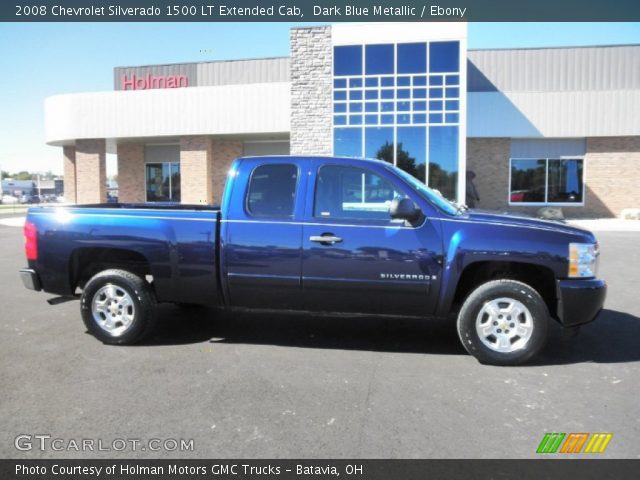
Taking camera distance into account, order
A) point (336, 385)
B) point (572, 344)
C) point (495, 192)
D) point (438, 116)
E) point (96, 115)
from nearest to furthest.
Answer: point (336, 385) < point (572, 344) < point (438, 116) < point (495, 192) < point (96, 115)

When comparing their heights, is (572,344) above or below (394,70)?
below

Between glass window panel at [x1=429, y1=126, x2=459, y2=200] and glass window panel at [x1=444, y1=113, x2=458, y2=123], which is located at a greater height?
glass window panel at [x1=444, y1=113, x2=458, y2=123]

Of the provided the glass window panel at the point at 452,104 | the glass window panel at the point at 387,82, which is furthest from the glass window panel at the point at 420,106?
the glass window panel at the point at 387,82

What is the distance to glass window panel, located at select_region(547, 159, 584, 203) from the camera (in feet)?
78.3

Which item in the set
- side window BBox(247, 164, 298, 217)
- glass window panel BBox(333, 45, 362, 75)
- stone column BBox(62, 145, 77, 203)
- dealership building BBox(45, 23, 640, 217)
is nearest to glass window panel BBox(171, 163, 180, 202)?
dealership building BBox(45, 23, 640, 217)

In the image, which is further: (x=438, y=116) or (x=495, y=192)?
(x=495, y=192)

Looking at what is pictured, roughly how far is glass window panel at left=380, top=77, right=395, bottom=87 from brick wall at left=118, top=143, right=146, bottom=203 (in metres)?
16.5

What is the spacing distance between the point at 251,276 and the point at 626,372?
3.47m

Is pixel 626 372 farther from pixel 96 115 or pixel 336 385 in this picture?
pixel 96 115

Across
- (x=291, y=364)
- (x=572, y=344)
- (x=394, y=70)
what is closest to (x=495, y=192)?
(x=394, y=70)

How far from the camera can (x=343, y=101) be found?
20.0 m

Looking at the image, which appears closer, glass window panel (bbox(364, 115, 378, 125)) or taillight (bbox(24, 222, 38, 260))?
taillight (bbox(24, 222, 38, 260))

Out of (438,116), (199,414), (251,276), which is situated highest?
(438,116)

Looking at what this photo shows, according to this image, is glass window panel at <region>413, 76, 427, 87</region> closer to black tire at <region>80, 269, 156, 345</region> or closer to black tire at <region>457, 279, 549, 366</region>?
black tire at <region>457, 279, 549, 366</region>
